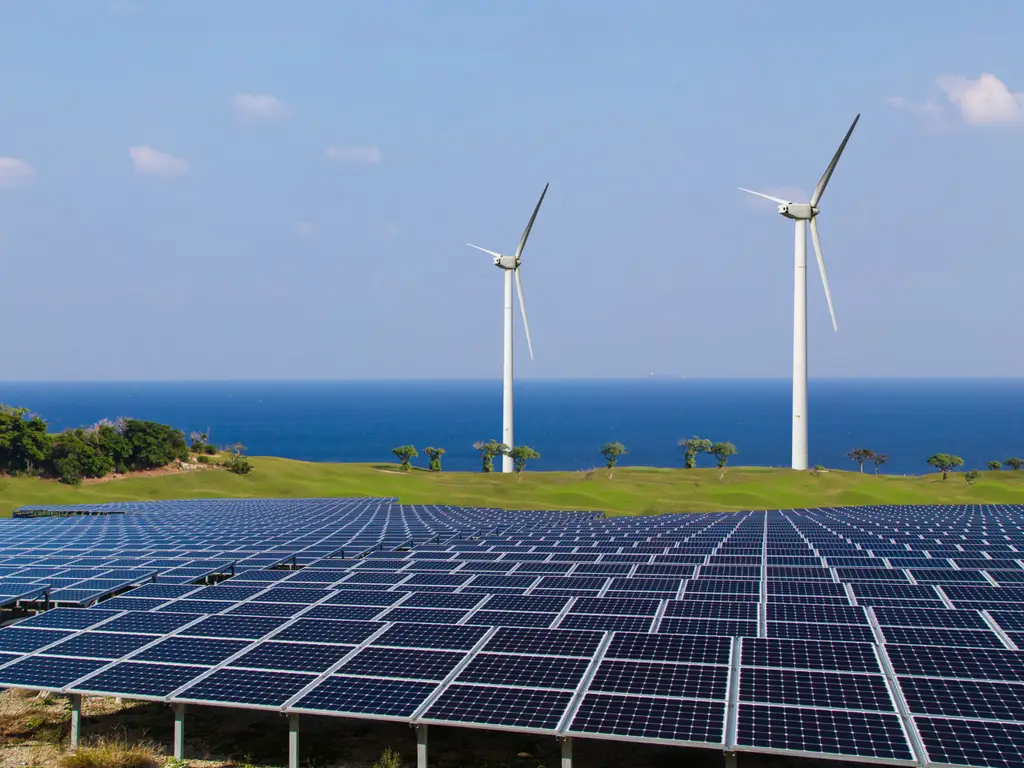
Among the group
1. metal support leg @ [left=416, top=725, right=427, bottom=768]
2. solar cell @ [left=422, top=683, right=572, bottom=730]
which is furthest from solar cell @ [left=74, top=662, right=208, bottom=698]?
solar cell @ [left=422, top=683, right=572, bottom=730]

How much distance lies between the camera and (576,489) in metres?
65.9

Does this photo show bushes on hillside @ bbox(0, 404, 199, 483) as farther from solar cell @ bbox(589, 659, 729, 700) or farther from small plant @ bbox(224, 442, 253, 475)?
solar cell @ bbox(589, 659, 729, 700)

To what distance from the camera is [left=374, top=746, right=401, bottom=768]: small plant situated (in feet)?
40.6

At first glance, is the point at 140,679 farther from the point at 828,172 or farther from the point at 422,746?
the point at 828,172

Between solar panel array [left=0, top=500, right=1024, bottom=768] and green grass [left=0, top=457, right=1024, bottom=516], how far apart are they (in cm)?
3478

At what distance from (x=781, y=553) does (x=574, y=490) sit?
41672 millimetres

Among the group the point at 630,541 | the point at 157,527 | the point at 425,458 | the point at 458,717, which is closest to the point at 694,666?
the point at 458,717

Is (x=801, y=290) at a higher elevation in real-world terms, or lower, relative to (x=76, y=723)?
higher

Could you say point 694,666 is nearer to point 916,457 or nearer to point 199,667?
point 199,667

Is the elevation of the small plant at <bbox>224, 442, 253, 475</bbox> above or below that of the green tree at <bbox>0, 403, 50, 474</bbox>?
below

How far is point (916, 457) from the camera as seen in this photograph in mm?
182750

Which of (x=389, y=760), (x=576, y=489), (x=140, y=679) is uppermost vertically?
(x=140, y=679)

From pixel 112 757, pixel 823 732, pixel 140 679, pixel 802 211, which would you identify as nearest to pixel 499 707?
pixel 823 732

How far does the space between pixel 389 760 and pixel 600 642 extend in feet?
12.2
